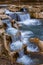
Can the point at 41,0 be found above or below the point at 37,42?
below

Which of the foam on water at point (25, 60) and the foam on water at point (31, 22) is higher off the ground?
the foam on water at point (25, 60)

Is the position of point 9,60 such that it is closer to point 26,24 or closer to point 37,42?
point 37,42

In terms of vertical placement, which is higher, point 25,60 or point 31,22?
point 25,60

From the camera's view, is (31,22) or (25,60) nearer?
(25,60)

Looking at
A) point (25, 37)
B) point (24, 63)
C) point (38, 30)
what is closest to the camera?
point (24, 63)

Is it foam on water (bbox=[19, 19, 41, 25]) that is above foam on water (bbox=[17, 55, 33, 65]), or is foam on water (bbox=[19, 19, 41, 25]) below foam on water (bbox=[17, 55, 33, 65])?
below

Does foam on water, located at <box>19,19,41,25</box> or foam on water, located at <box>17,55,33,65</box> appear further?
foam on water, located at <box>19,19,41,25</box>

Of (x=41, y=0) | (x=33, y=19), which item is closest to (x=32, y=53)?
(x=33, y=19)

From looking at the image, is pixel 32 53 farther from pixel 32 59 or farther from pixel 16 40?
pixel 16 40

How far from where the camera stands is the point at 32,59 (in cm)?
493

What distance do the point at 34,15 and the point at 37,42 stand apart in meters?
5.28

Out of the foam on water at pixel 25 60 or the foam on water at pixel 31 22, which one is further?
the foam on water at pixel 31 22

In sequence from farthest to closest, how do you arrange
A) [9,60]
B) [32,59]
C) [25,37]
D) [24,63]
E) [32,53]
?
[25,37], [32,53], [32,59], [24,63], [9,60]

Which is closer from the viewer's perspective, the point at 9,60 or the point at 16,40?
the point at 9,60
